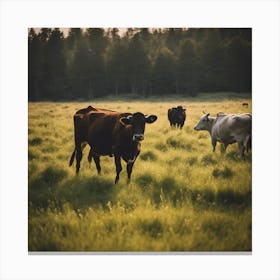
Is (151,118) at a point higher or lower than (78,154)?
higher

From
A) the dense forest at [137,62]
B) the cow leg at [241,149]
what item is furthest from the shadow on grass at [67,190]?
the cow leg at [241,149]

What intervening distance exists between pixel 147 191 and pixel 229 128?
1.54 meters

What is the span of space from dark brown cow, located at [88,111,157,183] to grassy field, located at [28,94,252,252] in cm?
11

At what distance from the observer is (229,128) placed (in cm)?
632

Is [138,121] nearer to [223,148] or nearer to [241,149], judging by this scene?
[223,148]

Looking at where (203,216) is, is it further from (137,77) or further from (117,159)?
(137,77)

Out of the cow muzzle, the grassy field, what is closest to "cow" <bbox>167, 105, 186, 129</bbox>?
the grassy field

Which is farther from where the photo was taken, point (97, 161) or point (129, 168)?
point (97, 161)

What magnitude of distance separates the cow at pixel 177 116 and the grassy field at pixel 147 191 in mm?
78

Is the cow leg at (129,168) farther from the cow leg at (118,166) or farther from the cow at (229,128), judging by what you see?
the cow at (229,128)

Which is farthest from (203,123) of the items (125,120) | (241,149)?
(125,120)

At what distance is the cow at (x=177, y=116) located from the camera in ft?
20.1
